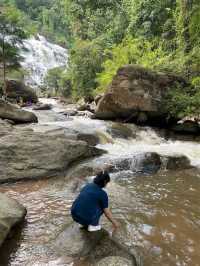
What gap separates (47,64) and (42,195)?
158 feet

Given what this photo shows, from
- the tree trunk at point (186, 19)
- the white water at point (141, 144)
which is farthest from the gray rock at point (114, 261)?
the tree trunk at point (186, 19)

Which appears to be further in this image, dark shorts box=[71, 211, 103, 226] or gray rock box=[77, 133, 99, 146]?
gray rock box=[77, 133, 99, 146]

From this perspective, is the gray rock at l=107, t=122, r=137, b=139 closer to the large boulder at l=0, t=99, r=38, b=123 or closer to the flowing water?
the flowing water

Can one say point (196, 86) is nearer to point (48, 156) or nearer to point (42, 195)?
point (48, 156)

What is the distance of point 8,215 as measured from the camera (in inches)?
224

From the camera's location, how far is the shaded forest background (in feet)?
56.2

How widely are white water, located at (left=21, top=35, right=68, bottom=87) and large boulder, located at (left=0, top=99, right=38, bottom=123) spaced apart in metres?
34.5

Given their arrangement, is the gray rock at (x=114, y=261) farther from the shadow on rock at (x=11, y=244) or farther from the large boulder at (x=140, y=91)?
the large boulder at (x=140, y=91)

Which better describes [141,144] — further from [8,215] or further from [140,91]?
[8,215]

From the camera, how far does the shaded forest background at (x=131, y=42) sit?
17141 millimetres

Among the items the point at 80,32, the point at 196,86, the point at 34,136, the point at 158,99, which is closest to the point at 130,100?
the point at 158,99

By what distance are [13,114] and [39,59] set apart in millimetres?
38931

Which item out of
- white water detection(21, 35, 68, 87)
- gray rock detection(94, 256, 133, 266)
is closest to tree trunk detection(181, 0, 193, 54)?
gray rock detection(94, 256, 133, 266)

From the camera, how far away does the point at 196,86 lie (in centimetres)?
1554
